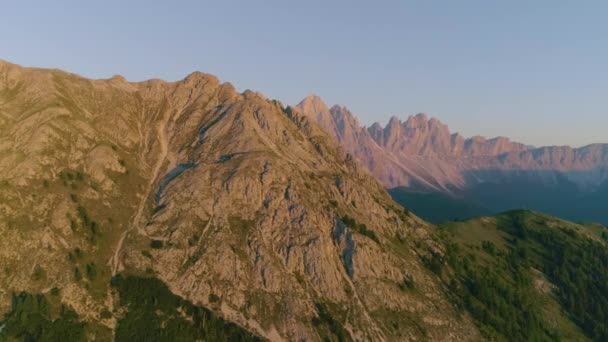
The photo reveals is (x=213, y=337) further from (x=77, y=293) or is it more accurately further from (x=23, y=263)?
(x=23, y=263)

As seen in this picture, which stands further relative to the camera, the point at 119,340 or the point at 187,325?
the point at 187,325

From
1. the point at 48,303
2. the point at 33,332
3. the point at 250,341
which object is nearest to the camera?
the point at 33,332

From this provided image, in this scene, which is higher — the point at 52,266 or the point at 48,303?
the point at 52,266

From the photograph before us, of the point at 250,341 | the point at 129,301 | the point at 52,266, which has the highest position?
the point at 52,266

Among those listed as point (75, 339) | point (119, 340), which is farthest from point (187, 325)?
point (75, 339)

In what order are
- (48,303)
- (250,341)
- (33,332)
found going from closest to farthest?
(33,332) < (48,303) < (250,341)

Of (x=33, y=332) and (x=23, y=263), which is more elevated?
(x=23, y=263)

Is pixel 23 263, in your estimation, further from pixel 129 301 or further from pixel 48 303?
pixel 129 301

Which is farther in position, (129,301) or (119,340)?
(129,301)

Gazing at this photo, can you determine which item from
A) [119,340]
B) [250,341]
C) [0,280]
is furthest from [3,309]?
[250,341]
